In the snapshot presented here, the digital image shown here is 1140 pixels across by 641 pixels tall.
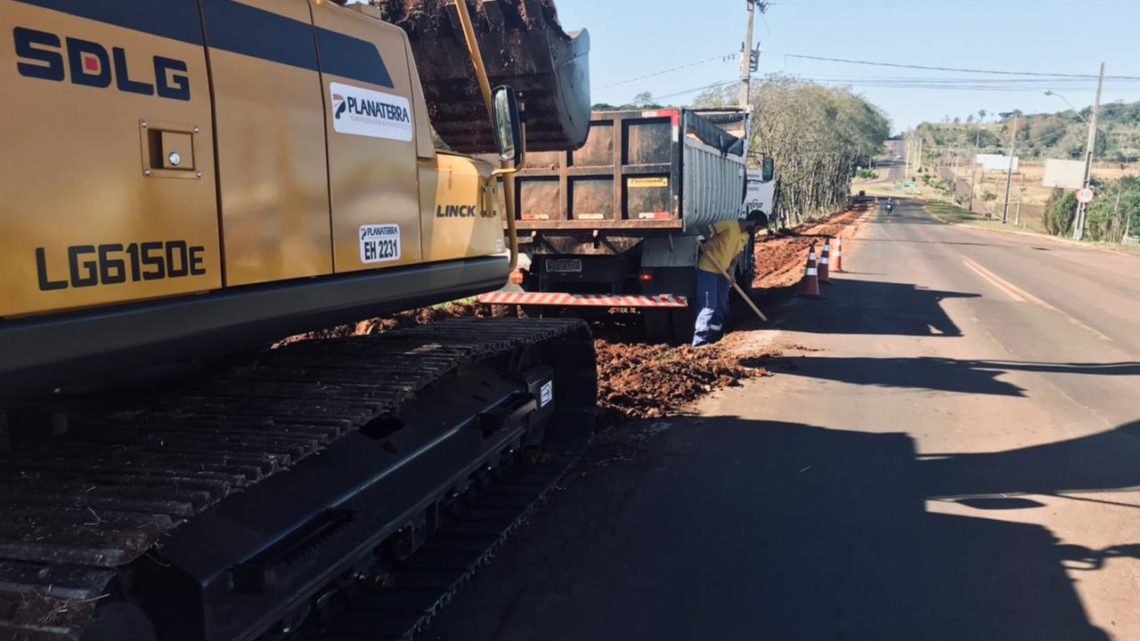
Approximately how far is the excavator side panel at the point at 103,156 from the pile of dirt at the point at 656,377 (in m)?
4.72

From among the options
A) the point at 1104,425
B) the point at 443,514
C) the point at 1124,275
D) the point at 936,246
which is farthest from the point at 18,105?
the point at 936,246

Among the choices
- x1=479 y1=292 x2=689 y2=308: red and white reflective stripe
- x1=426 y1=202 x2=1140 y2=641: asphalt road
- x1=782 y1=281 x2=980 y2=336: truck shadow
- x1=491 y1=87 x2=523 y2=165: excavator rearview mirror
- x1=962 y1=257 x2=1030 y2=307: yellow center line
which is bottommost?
x1=962 y1=257 x2=1030 y2=307: yellow center line

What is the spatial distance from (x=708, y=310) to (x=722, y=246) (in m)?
0.88

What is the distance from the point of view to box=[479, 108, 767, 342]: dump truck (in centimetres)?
962

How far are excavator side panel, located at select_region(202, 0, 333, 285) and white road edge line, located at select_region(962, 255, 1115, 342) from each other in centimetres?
1212

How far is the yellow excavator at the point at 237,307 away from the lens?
1957 mm

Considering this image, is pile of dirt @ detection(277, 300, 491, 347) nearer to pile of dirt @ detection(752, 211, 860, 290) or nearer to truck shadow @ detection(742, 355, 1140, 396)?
truck shadow @ detection(742, 355, 1140, 396)

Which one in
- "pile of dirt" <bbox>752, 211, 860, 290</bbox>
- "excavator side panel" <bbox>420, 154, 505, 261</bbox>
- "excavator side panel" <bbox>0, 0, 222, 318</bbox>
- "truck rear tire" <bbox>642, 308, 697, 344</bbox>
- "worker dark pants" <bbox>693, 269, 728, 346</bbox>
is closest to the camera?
"excavator side panel" <bbox>0, 0, 222, 318</bbox>

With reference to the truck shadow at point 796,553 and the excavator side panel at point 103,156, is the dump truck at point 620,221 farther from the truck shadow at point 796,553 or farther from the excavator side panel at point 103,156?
the excavator side panel at point 103,156

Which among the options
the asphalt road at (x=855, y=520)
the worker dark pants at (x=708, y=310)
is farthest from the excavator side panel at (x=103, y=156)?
the worker dark pants at (x=708, y=310)

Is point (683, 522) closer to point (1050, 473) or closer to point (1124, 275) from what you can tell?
point (1050, 473)

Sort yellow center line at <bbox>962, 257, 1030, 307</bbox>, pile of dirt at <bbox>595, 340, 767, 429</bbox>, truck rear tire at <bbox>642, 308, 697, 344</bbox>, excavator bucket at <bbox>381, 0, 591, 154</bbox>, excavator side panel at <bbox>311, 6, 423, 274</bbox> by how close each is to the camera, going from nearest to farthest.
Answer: excavator side panel at <bbox>311, 6, 423, 274</bbox>
excavator bucket at <bbox>381, 0, 591, 154</bbox>
pile of dirt at <bbox>595, 340, 767, 429</bbox>
truck rear tire at <bbox>642, 308, 697, 344</bbox>
yellow center line at <bbox>962, 257, 1030, 307</bbox>

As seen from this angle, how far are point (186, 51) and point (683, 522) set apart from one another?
11.9 ft

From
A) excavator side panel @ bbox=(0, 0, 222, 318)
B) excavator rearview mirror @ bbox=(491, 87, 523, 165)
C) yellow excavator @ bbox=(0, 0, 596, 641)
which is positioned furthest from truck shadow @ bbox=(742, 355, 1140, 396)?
excavator side panel @ bbox=(0, 0, 222, 318)
